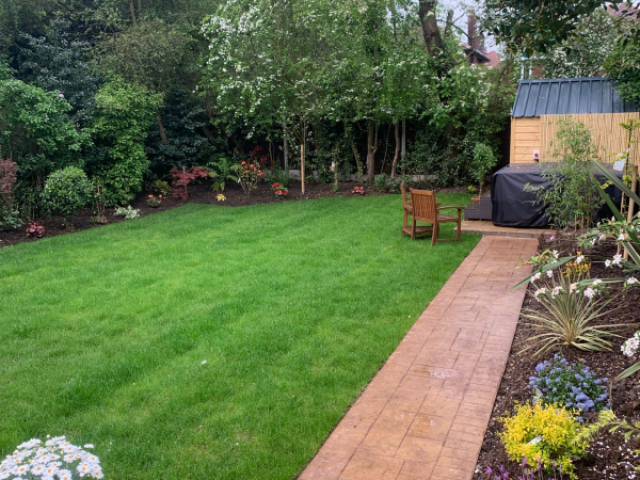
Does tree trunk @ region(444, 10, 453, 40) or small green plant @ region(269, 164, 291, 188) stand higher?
tree trunk @ region(444, 10, 453, 40)

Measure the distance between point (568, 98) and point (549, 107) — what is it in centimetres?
47

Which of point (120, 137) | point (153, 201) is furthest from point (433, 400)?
point (120, 137)

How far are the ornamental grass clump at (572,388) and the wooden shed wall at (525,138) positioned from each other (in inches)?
335

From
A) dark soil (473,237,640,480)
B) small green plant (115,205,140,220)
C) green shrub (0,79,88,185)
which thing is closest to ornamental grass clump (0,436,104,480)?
dark soil (473,237,640,480)

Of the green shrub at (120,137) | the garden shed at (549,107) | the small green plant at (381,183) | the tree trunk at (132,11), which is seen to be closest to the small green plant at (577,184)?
the garden shed at (549,107)

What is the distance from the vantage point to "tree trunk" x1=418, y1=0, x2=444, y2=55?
1282cm

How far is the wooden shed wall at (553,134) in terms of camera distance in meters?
10.1

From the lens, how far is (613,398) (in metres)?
3.38

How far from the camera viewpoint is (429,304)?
227 inches

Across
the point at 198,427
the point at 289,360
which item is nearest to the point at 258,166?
the point at 289,360

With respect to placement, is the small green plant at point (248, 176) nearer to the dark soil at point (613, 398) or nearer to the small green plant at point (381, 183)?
the small green plant at point (381, 183)

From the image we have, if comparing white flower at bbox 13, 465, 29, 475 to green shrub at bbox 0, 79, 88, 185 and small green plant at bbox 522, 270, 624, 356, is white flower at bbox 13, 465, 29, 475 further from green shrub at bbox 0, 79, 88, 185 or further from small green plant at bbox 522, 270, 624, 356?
green shrub at bbox 0, 79, 88, 185

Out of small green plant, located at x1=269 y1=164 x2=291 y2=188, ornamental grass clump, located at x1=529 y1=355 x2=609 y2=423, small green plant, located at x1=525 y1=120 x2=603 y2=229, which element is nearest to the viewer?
ornamental grass clump, located at x1=529 y1=355 x2=609 y2=423

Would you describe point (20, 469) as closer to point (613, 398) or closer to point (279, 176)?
point (613, 398)
